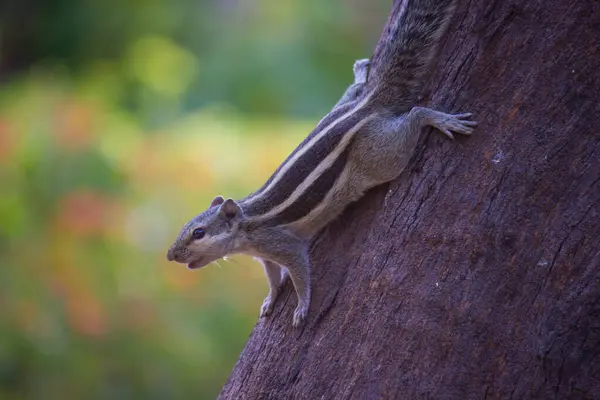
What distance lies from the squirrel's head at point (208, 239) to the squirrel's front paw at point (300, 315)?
45 centimetres

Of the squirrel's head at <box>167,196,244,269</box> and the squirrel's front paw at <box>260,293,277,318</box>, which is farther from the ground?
the squirrel's head at <box>167,196,244,269</box>

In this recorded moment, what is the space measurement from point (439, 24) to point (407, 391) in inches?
45.0

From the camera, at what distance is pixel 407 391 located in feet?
6.82

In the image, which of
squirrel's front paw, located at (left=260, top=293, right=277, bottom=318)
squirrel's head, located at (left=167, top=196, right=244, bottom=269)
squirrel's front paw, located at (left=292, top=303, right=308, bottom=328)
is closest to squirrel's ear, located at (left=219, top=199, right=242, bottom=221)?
squirrel's head, located at (left=167, top=196, right=244, bottom=269)

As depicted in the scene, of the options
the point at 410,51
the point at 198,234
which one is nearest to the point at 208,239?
the point at 198,234

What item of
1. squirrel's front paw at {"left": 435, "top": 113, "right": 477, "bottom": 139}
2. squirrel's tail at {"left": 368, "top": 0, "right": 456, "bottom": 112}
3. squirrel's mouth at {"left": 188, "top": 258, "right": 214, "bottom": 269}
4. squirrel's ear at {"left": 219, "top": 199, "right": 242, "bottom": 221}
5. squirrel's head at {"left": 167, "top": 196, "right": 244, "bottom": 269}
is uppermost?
squirrel's tail at {"left": 368, "top": 0, "right": 456, "bottom": 112}

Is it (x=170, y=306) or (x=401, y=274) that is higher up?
(x=170, y=306)

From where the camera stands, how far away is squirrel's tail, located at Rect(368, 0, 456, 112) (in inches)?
88.0

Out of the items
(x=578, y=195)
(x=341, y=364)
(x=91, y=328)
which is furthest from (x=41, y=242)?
(x=578, y=195)

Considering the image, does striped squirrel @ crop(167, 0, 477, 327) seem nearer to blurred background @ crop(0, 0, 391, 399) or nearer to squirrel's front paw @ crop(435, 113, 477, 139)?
squirrel's front paw @ crop(435, 113, 477, 139)

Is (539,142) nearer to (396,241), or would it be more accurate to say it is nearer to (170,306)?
(396,241)

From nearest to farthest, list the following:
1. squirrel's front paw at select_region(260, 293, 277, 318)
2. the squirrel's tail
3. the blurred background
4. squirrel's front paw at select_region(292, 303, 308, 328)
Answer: the squirrel's tail
squirrel's front paw at select_region(292, 303, 308, 328)
squirrel's front paw at select_region(260, 293, 277, 318)
the blurred background

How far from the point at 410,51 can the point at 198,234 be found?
1090 mm

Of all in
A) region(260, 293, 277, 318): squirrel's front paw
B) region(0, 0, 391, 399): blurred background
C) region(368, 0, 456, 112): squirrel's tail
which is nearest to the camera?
region(368, 0, 456, 112): squirrel's tail
